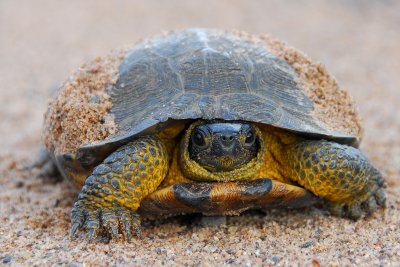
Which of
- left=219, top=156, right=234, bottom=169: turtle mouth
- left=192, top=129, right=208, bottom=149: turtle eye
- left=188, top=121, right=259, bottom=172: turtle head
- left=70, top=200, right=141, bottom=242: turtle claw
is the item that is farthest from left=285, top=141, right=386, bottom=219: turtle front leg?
left=70, top=200, right=141, bottom=242: turtle claw

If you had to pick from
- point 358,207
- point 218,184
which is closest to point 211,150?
point 218,184

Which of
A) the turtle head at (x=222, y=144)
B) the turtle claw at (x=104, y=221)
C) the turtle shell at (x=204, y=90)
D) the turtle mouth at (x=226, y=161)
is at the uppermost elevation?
the turtle shell at (x=204, y=90)

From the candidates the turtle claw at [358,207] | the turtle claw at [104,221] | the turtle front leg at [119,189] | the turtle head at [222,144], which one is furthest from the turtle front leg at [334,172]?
the turtle claw at [104,221]

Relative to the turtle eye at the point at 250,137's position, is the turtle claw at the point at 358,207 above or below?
→ below

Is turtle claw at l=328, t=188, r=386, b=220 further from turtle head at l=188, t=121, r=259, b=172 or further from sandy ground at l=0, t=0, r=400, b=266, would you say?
turtle head at l=188, t=121, r=259, b=172

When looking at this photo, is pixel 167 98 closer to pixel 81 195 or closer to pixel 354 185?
pixel 81 195

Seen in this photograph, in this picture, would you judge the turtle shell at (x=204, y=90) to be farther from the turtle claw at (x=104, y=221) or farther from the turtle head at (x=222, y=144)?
the turtle claw at (x=104, y=221)

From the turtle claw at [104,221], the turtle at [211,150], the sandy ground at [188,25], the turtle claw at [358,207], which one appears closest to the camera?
the sandy ground at [188,25]
